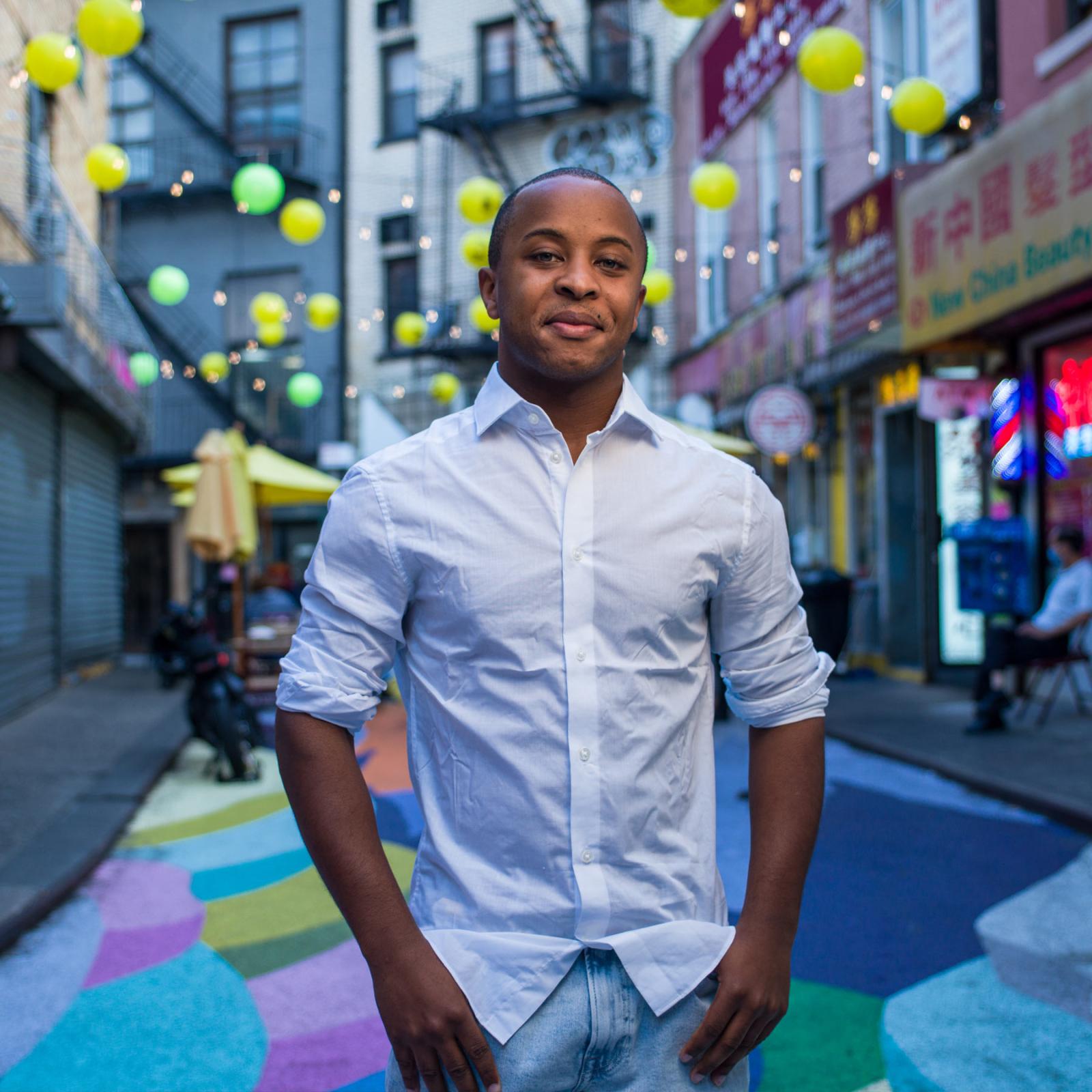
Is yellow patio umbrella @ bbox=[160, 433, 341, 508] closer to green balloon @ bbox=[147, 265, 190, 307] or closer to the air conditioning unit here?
green balloon @ bbox=[147, 265, 190, 307]

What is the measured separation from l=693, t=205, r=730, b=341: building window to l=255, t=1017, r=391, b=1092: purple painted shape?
17115mm

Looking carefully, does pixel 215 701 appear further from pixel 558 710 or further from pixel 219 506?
pixel 558 710

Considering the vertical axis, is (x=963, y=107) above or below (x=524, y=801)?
above

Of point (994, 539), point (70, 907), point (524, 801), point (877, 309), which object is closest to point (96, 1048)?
point (70, 907)

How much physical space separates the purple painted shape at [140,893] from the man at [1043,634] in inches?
245

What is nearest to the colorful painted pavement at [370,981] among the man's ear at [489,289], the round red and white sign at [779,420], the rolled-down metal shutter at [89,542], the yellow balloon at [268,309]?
the man's ear at [489,289]

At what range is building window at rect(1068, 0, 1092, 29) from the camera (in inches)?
383

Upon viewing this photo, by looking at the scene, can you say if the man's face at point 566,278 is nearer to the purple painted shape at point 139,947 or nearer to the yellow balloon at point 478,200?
the purple painted shape at point 139,947

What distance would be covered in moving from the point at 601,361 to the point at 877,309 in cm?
1089

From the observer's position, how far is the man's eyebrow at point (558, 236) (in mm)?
1722

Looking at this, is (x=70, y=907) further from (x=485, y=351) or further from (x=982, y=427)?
(x=485, y=351)

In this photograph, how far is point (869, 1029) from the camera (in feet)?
12.7

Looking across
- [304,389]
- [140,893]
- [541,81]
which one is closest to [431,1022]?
[140,893]

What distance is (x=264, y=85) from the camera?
2673cm
